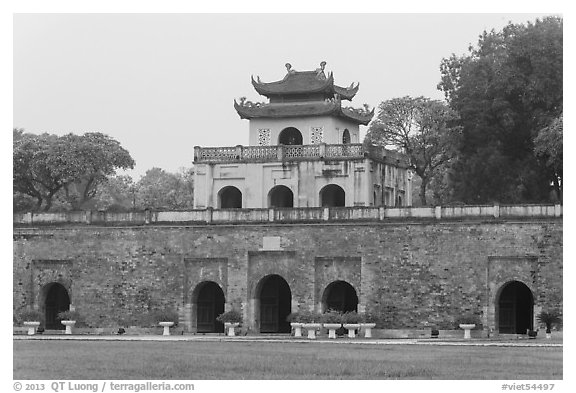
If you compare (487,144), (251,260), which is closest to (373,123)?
(487,144)

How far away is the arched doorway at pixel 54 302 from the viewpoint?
59.2 m

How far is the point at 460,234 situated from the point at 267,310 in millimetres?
8608

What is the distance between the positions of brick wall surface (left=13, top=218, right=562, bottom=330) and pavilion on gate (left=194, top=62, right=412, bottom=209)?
4.68 metres

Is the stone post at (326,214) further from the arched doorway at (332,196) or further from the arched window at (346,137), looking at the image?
the arched window at (346,137)

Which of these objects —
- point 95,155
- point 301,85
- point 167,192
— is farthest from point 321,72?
point 167,192

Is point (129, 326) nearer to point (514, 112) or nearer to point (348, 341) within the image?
point (348, 341)

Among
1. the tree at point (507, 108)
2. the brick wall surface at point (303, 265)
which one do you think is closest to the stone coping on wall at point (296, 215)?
the brick wall surface at point (303, 265)

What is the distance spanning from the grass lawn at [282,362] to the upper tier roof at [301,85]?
1973 centimetres

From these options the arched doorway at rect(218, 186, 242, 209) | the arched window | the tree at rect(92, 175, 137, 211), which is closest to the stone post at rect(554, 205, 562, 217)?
the arched window

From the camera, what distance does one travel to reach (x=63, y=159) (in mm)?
66000

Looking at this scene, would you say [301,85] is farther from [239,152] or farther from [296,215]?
[296,215]

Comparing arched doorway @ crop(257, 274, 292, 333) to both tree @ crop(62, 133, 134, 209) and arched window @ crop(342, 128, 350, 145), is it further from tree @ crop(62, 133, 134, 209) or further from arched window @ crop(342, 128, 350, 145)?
tree @ crop(62, 133, 134, 209)

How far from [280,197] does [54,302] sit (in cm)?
1060

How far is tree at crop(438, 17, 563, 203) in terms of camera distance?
62250mm
